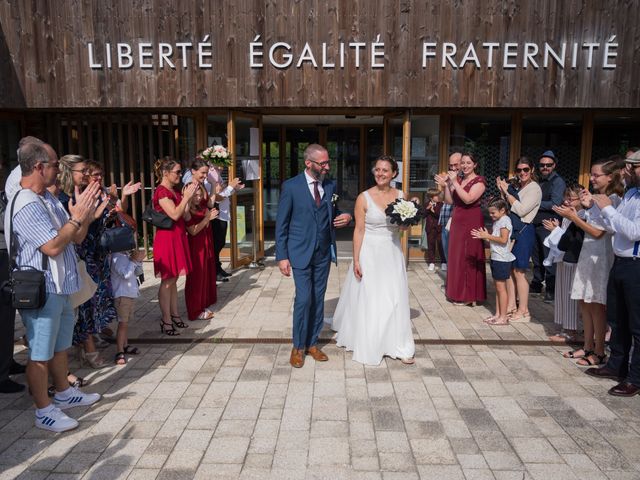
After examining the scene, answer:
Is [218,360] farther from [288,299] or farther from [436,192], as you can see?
[436,192]

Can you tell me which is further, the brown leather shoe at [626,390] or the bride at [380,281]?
the bride at [380,281]

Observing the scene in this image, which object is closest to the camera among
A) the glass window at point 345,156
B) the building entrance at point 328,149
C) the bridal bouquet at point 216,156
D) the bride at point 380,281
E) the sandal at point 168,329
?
the bride at point 380,281

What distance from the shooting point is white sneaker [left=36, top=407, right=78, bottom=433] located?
3646 millimetres

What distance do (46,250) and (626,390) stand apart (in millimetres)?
4531

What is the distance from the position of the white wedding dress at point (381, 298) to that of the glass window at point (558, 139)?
5.82 meters

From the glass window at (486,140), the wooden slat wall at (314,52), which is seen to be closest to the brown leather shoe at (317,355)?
the wooden slat wall at (314,52)

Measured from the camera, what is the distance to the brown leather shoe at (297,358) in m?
4.75

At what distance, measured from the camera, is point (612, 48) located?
8023 mm

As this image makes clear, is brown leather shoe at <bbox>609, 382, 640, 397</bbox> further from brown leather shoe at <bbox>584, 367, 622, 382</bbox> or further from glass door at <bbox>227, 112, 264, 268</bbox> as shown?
glass door at <bbox>227, 112, 264, 268</bbox>

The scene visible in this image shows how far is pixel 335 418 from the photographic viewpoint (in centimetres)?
382

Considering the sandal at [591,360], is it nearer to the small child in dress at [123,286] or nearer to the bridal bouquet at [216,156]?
the small child in dress at [123,286]

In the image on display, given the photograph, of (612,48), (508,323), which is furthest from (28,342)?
(612,48)

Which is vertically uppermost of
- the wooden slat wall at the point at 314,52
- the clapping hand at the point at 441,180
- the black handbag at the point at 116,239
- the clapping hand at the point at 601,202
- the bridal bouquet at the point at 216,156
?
the wooden slat wall at the point at 314,52

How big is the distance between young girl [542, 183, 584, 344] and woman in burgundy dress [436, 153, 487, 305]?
43.8 inches
